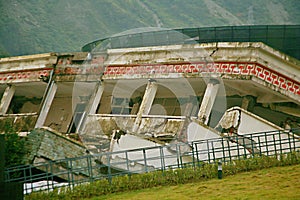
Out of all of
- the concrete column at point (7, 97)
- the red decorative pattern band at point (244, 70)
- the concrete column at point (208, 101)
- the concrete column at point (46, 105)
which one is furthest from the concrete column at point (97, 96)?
the concrete column at point (208, 101)

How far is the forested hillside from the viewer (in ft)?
253

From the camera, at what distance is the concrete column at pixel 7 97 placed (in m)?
27.6

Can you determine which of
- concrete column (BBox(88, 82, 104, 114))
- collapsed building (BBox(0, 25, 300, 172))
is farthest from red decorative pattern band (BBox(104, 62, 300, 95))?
concrete column (BBox(88, 82, 104, 114))

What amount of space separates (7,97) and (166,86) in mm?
7660

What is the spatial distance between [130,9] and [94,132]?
6473 centimetres

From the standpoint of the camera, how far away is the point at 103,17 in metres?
88.7

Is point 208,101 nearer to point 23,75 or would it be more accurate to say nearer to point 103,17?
point 23,75

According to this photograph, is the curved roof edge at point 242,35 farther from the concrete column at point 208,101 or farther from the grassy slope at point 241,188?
the grassy slope at point 241,188

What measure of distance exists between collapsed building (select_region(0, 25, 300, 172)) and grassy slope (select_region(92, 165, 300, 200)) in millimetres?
4969

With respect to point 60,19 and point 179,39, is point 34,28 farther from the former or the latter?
point 179,39

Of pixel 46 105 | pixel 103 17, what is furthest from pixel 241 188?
pixel 103 17

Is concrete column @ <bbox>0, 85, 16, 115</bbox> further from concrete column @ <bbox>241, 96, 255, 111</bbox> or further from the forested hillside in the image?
the forested hillside

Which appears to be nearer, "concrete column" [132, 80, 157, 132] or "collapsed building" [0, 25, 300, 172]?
"collapsed building" [0, 25, 300, 172]

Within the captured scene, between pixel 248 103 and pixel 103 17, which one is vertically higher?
pixel 103 17
